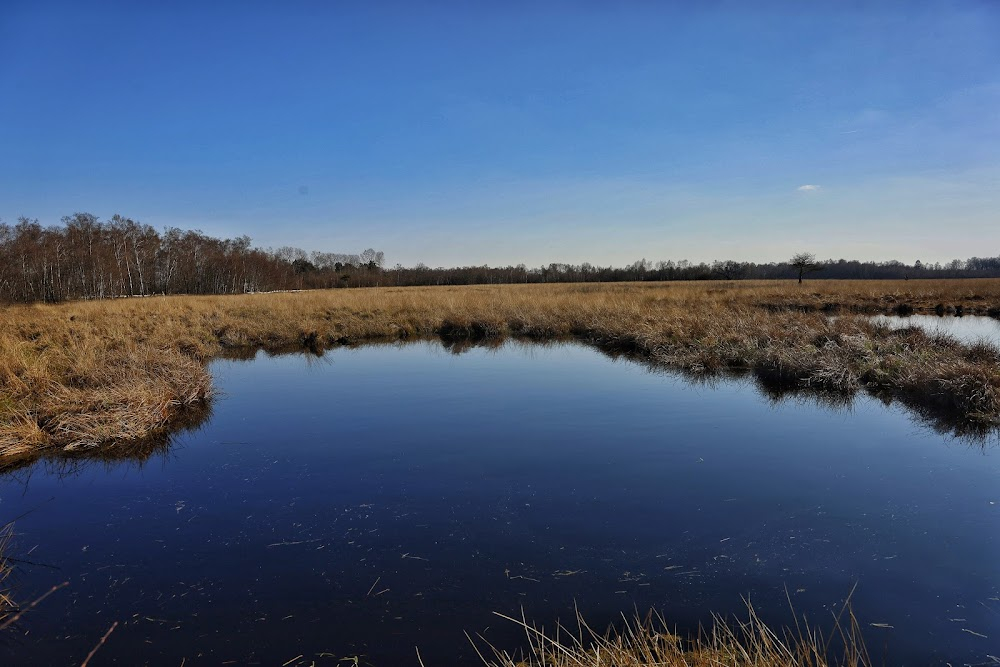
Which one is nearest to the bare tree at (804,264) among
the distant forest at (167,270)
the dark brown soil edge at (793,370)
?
the distant forest at (167,270)

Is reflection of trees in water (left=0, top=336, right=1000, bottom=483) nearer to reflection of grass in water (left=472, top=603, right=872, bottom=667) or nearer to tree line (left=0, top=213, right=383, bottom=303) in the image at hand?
reflection of grass in water (left=472, top=603, right=872, bottom=667)

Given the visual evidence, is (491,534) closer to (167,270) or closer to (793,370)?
(793,370)

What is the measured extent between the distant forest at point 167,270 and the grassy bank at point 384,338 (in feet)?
65.8

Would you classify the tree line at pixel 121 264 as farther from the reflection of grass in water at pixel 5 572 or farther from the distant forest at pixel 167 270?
the reflection of grass in water at pixel 5 572

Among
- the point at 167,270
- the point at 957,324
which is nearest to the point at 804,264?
the point at 957,324

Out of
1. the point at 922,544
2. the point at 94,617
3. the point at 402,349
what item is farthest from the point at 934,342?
the point at 94,617

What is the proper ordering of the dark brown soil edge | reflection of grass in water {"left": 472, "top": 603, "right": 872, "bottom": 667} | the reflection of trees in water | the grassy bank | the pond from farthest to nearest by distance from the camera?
1. the pond
2. the grassy bank
3. the dark brown soil edge
4. the reflection of trees in water
5. reflection of grass in water {"left": 472, "top": 603, "right": 872, "bottom": 667}

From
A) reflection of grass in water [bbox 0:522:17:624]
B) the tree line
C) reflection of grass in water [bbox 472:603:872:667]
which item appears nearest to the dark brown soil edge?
reflection of grass in water [bbox 0:522:17:624]

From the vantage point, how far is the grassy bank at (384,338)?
869cm

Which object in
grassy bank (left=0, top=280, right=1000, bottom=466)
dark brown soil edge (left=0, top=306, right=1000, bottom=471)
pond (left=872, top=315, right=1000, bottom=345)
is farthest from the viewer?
pond (left=872, top=315, right=1000, bottom=345)

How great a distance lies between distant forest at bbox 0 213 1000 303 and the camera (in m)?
37.8

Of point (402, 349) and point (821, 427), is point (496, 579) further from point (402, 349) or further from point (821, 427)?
point (402, 349)

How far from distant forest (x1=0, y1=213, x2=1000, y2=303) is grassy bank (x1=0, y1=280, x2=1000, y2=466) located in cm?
2007

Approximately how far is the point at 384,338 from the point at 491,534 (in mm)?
16591
